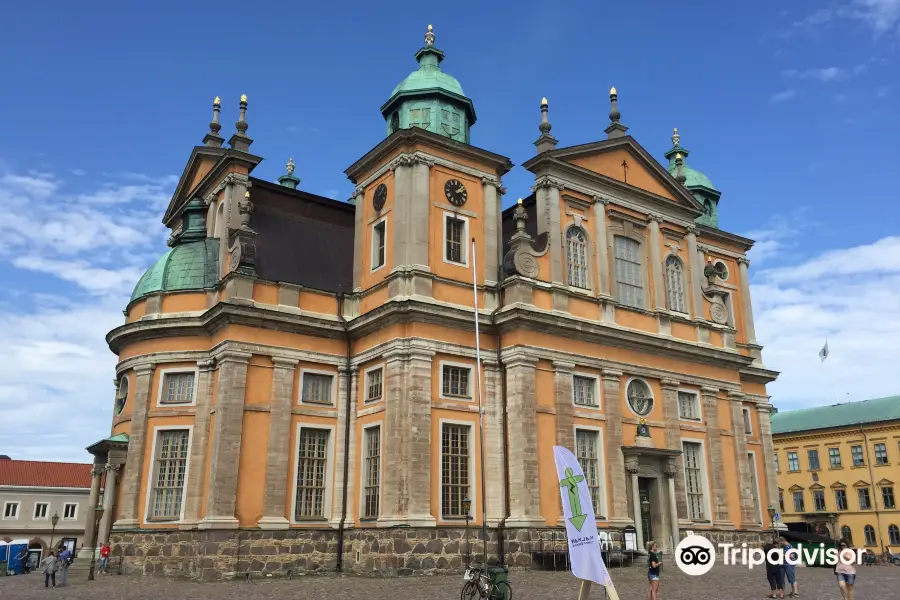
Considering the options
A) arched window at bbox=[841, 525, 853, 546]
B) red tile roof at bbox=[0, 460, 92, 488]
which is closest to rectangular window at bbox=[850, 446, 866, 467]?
arched window at bbox=[841, 525, 853, 546]

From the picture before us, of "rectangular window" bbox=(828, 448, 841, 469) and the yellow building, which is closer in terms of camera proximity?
the yellow building

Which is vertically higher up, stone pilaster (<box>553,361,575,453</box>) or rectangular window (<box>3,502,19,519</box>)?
stone pilaster (<box>553,361,575,453</box>)

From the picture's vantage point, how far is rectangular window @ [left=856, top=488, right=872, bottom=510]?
60.8 metres

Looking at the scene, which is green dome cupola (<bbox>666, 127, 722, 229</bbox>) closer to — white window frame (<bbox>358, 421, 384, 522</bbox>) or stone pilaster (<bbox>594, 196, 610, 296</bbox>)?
stone pilaster (<bbox>594, 196, 610, 296</bbox>)

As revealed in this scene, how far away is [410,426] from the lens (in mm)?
26797

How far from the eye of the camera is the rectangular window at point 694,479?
3231 centimetres

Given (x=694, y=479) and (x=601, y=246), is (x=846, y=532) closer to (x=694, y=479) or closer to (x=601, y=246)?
(x=694, y=479)

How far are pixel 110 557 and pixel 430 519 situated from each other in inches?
454

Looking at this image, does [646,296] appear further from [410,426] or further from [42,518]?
[42,518]

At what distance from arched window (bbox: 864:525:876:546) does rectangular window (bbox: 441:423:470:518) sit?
153ft

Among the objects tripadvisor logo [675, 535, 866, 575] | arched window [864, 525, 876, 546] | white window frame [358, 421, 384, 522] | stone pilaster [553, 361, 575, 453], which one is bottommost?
tripadvisor logo [675, 535, 866, 575]

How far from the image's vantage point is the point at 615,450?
29844 mm

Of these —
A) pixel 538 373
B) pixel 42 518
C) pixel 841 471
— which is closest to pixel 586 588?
pixel 538 373

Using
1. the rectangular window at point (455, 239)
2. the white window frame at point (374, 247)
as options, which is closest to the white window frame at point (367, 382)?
the white window frame at point (374, 247)
